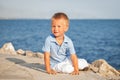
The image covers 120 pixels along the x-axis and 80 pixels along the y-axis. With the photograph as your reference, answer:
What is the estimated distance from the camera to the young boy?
6.05 meters

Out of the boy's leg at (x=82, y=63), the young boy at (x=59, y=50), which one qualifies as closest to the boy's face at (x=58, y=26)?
the young boy at (x=59, y=50)

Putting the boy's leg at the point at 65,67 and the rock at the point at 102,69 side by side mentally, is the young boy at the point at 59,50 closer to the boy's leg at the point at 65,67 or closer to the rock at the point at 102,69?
the boy's leg at the point at 65,67

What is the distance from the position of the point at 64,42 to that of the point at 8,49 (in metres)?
5.39

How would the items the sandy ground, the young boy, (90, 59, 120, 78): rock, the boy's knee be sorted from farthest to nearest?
(90, 59, 120, 78): rock < the boy's knee < the young boy < the sandy ground

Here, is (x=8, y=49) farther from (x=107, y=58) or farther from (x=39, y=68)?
(x=107, y=58)

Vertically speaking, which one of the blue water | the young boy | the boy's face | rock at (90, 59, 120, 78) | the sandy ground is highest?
the boy's face

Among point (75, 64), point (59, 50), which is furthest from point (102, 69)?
point (59, 50)

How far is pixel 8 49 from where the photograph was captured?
440 inches

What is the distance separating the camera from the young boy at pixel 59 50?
605cm

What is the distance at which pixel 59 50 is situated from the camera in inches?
244

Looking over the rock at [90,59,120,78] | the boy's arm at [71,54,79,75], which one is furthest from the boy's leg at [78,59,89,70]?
the rock at [90,59,120,78]

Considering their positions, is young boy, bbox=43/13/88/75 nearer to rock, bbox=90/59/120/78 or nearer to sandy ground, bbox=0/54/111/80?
sandy ground, bbox=0/54/111/80

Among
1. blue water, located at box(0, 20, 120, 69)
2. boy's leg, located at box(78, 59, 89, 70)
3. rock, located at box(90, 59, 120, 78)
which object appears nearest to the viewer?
boy's leg, located at box(78, 59, 89, 70)

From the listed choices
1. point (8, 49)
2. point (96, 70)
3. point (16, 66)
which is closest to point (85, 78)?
point (96, 70)
